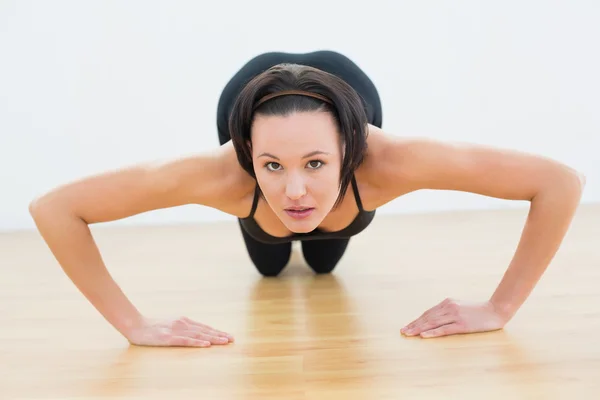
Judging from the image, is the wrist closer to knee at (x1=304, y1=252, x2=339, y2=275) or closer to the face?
the face

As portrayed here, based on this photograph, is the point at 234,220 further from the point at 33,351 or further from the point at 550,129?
the point at 33,351

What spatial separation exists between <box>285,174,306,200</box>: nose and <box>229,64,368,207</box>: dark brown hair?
15 cm

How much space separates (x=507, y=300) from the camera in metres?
2.01

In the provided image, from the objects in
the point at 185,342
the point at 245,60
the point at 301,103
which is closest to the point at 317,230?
the point at 185,342

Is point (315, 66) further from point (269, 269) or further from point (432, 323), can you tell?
point (432, 323)

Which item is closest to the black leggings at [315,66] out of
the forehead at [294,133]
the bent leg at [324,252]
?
the bent leg at [324,252]

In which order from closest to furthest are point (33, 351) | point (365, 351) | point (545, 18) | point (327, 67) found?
point (365, 351)
point (33, 351)
point (327, 67)
point (545, 18)

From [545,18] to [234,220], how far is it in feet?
6.59

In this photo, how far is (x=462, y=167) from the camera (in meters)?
1.83

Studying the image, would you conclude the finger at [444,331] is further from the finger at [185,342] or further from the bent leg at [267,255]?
the bent leg at [267,255]

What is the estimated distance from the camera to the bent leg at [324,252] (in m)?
2.67

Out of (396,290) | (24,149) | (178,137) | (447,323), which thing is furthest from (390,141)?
(24,149)

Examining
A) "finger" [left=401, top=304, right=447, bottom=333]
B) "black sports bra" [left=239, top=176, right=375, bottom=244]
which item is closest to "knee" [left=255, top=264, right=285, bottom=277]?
"black sports bra" [left=239, top=176, right=375, bottom=244]

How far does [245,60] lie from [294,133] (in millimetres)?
2365
